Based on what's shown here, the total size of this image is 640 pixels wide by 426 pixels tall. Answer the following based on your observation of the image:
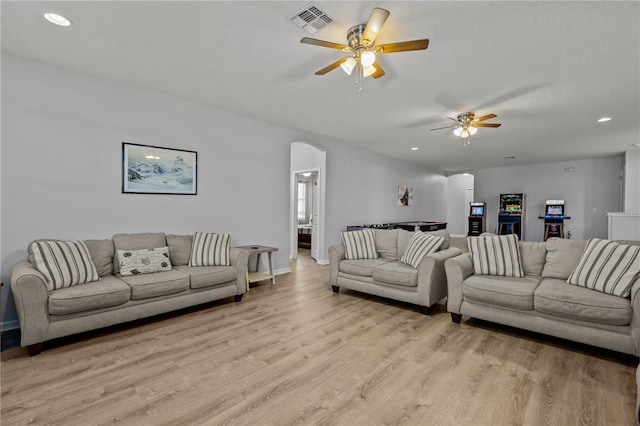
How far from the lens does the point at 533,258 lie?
3.41 meters

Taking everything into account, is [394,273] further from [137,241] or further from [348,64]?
[137,241]

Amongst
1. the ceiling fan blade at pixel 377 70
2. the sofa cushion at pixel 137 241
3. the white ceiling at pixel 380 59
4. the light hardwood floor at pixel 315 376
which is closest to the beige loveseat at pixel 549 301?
the light hardwood floor at pixel 315 376

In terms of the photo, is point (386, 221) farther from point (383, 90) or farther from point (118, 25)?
point (118, 25)

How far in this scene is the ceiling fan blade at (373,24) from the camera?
6.65 feet

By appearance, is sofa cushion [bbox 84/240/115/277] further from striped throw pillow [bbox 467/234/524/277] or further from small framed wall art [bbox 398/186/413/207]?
small framed wall art [bbox 398/186/413/207]

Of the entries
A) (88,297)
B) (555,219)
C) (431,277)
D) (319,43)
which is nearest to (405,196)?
(555,219)

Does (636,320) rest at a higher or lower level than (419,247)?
lower

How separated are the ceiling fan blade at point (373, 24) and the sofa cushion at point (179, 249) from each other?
3122mm

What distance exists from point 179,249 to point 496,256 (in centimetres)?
379

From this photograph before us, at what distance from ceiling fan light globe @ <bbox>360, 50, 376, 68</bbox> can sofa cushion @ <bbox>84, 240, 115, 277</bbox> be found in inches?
128

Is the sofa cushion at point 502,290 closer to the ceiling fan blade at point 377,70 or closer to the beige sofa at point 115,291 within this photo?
the ceiling fan blade at point 377,70

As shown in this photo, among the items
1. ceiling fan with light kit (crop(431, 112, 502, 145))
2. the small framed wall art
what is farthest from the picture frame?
the small framed wall art

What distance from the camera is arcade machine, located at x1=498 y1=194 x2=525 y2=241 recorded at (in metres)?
9.41

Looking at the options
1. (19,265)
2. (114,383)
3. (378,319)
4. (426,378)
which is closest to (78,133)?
(19,265)
